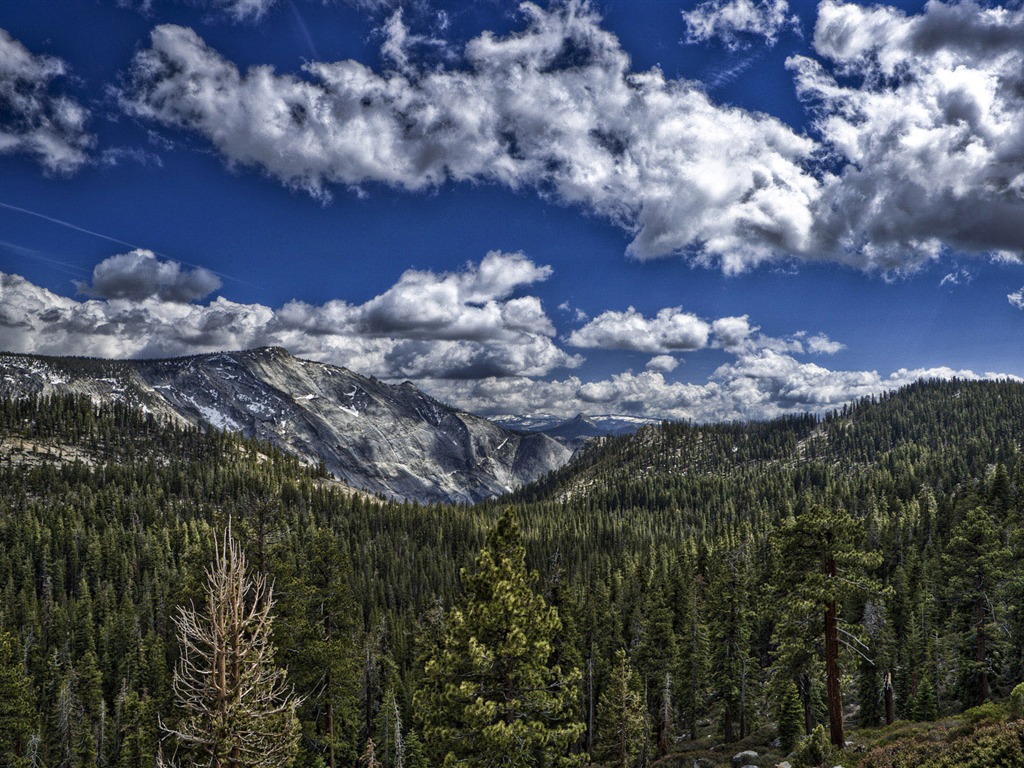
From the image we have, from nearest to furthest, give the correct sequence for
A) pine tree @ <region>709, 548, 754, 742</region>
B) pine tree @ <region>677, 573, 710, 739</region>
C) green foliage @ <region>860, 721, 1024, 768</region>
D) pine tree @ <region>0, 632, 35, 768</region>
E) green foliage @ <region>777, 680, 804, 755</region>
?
1. green foliage @ <region>860, 721, 1024, 768</region>
2. pine tree @ <region>0, 632, 35, 768</region>
3. green foliage @ <region>777, 680, 804, 755</region>
4. pine tree @ <region>709, 548, 754, 742</region>
5. pine tree @ <region>677, 573, 710, 739</region>

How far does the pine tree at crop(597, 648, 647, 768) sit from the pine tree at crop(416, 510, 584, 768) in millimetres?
16387

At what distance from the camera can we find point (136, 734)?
5003 cm

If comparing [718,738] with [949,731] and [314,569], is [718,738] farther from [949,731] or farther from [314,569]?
[314,569]

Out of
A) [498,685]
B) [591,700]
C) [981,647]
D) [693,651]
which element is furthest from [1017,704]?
[591,700]

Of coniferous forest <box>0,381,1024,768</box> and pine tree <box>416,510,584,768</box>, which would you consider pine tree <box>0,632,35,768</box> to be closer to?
coniferous forest <box>0,381,1024,768</box>

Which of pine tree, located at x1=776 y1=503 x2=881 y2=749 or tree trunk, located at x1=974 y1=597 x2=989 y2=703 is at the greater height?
pine tree, located at x1=776 y1=503 x2=881 y2=749

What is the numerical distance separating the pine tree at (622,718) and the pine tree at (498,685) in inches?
645

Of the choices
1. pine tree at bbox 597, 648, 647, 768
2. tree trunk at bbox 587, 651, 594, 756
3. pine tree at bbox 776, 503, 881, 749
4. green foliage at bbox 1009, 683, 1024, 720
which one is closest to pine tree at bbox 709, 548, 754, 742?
pine tree at bbox 597, 648, 647, 768

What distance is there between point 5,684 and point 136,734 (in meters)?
17.2

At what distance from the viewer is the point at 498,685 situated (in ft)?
57.2

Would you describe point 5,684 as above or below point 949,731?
below

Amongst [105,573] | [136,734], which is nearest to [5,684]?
[136,734]

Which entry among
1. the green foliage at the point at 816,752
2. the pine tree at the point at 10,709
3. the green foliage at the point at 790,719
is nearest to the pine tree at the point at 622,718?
the green foliage at the point at 790,719

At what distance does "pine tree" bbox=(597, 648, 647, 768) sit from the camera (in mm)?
34281
